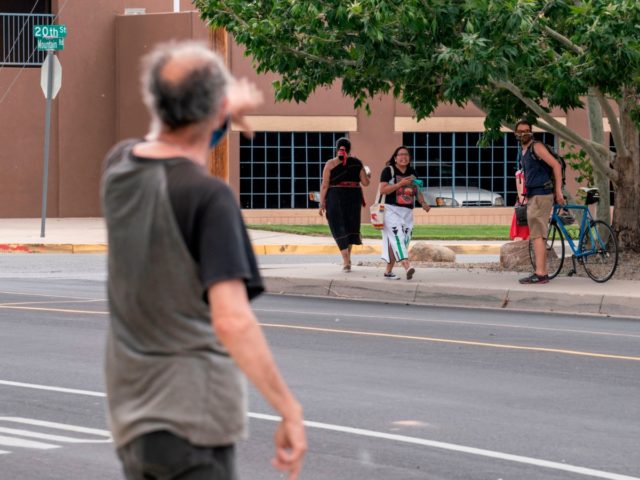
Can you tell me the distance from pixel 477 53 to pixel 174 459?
1229 centimetres

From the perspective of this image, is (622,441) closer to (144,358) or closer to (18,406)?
(18,406)

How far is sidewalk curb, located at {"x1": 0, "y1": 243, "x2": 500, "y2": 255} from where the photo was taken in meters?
25.7

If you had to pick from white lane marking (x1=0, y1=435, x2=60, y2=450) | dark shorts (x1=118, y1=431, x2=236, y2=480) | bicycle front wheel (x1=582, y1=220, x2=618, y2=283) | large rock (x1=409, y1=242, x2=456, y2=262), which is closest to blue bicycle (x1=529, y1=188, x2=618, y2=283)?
bicycle front wheel (x1=582, y1=220, x2=618, y2=283)

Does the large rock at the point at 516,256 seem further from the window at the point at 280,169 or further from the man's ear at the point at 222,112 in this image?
the man's ear at the point at 222,112

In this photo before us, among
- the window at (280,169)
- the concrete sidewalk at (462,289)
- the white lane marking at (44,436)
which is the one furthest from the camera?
the window at (280,169)

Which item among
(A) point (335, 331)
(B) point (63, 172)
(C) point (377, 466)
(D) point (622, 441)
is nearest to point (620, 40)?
(A) point (335, 331)

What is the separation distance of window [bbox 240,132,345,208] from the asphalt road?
731 inches

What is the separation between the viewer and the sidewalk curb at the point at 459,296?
51.6 ft

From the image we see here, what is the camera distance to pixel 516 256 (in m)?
19.6

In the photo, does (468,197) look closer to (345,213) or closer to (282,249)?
(282,249)

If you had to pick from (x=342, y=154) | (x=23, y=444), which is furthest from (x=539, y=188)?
(x=23, y=444)

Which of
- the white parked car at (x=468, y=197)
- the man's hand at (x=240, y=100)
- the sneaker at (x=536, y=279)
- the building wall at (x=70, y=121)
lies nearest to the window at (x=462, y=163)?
Answer: the white parked car at (x=468, y=197)

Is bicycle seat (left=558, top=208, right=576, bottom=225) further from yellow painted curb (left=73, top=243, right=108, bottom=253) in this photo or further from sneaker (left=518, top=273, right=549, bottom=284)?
yellow painted curb (left=73, top=243, right=108, bottom=253)

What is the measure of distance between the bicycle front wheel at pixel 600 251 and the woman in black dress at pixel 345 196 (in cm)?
315
